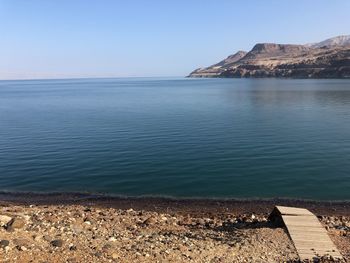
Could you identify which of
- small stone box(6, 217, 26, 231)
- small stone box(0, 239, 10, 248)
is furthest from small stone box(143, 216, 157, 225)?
small stone box(0, 239, 10, 248)

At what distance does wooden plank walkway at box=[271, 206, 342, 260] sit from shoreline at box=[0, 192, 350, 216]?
5946 millimetres

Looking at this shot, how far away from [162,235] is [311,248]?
5.91m

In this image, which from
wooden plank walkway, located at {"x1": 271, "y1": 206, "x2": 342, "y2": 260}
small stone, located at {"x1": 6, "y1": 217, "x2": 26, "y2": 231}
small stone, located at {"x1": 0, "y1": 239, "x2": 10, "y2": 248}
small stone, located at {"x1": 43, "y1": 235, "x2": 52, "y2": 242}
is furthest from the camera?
small stone, located at {"x1": 6, "y1": 217, "x2": 26, "y2": 231}

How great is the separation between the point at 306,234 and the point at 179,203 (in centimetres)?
1091

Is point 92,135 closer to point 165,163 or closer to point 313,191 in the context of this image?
point 165,163

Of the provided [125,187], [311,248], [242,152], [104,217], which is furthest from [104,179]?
[311,248]

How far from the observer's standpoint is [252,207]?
24688 millimetres

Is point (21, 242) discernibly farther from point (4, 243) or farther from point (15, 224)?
point (15, 224)

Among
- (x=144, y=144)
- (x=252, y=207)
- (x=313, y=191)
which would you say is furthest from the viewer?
(x=144, y=144)

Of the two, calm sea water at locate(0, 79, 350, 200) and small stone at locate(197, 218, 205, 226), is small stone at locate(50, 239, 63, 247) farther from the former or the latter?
calm sea water at locate(0, 79, 350, 200)

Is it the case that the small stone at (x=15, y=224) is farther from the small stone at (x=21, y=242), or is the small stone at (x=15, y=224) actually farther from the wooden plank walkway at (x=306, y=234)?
the wooden plank walkway at (x=306, y=234)

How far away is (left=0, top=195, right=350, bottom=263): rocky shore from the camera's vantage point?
46.2 feet

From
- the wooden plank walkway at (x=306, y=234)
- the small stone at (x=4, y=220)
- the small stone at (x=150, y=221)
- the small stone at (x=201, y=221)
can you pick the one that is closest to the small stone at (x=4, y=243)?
the small stone at (x=4, y=220)

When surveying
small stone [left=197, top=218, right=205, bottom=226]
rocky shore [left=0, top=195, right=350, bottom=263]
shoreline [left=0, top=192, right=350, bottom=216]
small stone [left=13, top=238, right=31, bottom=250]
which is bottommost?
shoreline [left=0, top=192, right=350, bottom=216]
